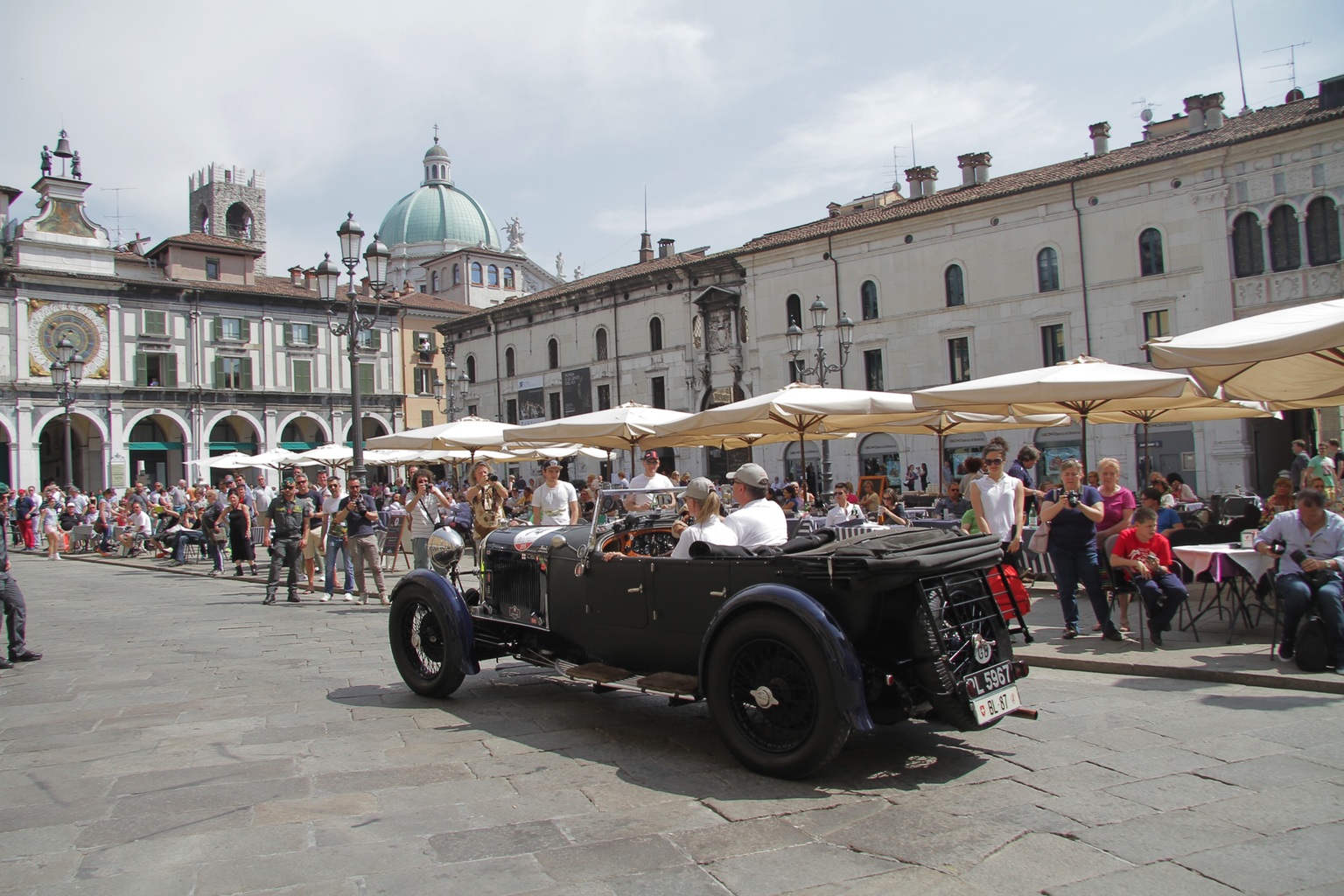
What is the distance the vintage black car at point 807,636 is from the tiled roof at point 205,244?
53867mm

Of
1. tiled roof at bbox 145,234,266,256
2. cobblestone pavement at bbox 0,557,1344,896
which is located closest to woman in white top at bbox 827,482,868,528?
cobblestone pavement at bbox 0,557,1344,896

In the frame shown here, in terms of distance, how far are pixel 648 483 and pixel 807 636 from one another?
23.5 ft

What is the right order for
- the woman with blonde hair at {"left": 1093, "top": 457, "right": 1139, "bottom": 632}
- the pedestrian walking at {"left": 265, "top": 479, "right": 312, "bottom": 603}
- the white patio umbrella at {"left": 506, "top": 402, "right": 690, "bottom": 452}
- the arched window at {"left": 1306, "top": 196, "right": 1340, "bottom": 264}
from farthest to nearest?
the arched window at {"left": 1306, "top": 196, "right": 1340, "bottom": 264}
the white patio umbrella at {"left": 506, "top": 402, "right": 690, "bottom": 452}
the pedestrian walking at {"left": 265, "top": 479, "right": 312, "bottom": 603}
the woman with blonde hair at {"left": 1093, "top": 457, "right": 1139, "bottom": 632}

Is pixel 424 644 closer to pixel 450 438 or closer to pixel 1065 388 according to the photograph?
pixel 1065 388

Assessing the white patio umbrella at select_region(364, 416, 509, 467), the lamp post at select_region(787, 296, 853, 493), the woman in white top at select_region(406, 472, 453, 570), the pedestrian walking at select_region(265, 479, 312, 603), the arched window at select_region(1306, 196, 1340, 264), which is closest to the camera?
the woman in white top at select_region(406, 472, 453, 570)

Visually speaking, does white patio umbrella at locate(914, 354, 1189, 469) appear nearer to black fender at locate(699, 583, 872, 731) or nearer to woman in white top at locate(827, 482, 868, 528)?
woman in white top at locate(827, 482, 868, 528)

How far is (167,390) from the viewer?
49.8 m

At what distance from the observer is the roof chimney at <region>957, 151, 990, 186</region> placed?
3656 centimetres

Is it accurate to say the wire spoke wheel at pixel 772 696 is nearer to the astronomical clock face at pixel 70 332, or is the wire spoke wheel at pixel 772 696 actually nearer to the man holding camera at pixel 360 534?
the man holding camera at pixel 360 534

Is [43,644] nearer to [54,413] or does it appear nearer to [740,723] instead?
[740,723]

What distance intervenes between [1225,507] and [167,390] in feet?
168

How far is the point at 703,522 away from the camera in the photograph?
18.1 feet

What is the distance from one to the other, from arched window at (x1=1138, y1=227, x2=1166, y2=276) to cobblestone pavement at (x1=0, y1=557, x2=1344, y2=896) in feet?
86.1

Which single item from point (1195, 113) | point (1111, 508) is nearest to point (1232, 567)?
point (1111, 508)
